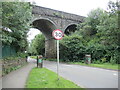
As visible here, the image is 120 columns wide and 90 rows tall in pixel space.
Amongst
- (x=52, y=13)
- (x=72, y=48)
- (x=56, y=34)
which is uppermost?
(x=52, y=13)

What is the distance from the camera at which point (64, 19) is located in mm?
30422

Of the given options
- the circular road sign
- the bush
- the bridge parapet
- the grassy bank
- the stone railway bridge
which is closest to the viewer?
the grassy bank

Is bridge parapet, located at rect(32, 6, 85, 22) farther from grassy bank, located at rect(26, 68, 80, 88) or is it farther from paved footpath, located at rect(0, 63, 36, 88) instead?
grassy bank, located at rect(26, 68, 80, 88)

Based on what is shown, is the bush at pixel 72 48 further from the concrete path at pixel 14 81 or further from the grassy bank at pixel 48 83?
the grassy bank at pixel 48 83

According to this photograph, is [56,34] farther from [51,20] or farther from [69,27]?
[69,27]

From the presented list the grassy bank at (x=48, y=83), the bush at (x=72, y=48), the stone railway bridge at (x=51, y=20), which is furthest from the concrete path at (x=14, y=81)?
the stone railway bridge at (x=51, y=20)

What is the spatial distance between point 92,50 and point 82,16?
16593 mm

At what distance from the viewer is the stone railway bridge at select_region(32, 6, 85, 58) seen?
88.4 feet

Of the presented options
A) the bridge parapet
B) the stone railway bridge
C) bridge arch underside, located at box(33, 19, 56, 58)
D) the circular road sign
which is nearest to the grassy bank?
the circular road sign

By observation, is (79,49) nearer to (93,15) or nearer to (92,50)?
(92,50)

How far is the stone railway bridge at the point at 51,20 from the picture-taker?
26938mm

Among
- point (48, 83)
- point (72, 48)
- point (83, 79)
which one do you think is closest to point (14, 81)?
point (48, 83)

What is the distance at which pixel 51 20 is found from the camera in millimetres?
28281

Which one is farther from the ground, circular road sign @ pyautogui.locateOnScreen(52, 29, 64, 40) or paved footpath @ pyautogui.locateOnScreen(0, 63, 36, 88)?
circular road sign @ pyautogui.locateOnScreen(52, 29, 64, 40)
